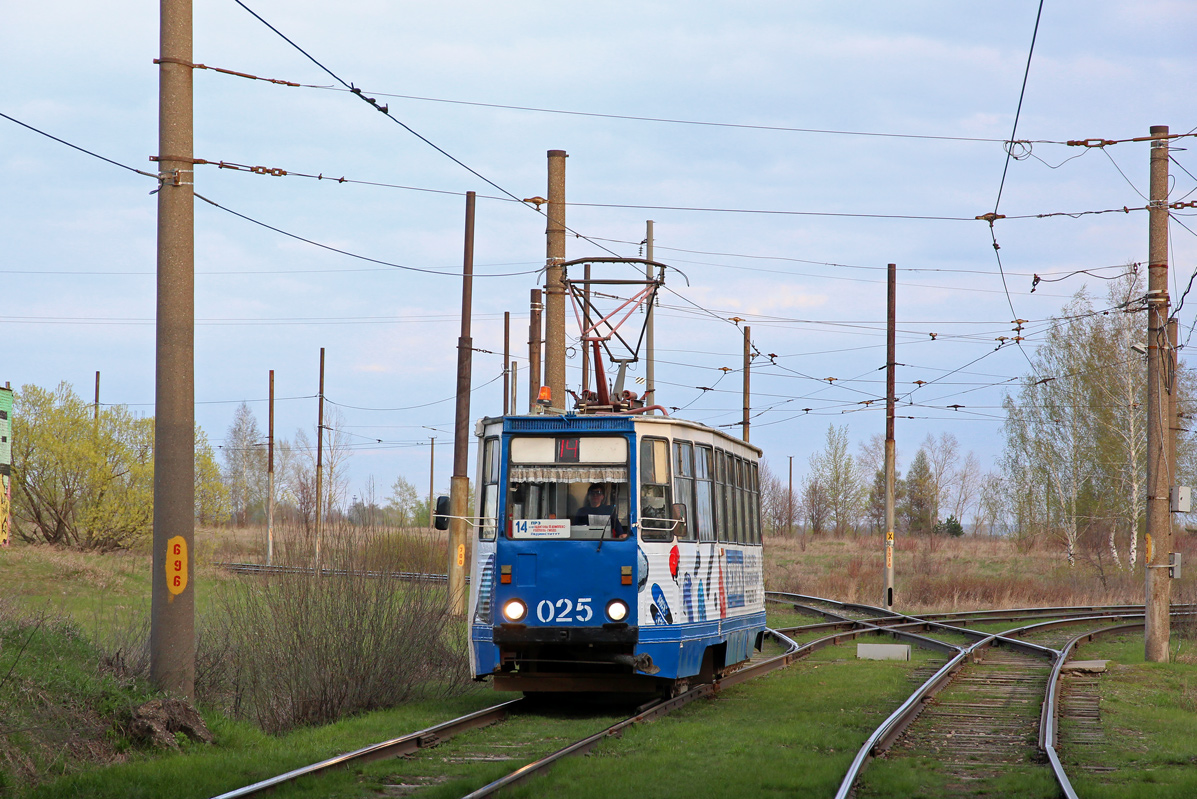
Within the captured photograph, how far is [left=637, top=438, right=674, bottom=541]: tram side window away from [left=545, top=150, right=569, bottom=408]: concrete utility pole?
433 centimetres

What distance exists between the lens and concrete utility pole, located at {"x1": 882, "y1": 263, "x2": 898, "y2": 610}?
31344 mm

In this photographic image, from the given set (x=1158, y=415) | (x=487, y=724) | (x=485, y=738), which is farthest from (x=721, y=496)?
(x=1158, y=415)

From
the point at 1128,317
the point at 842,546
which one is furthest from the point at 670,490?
the point at 842,546

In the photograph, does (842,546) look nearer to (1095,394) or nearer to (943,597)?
(1095,394)

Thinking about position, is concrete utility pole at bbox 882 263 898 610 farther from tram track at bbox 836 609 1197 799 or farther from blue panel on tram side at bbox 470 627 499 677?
blue panel on tram side at bbox 470 627 499 677

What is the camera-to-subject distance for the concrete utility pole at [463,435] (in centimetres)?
2191

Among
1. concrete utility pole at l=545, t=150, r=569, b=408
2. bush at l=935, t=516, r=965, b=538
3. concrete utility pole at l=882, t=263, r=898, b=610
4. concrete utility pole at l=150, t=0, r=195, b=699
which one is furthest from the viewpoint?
bush at l=935, t=516, r=965, b=538

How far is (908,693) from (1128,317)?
36.7m

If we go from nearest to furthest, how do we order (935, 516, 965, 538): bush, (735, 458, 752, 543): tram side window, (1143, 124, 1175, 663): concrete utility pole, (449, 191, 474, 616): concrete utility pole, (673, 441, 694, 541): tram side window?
(673, 441, 694, 541): tram side window, (735, 458, 752, 543): tram side window, (1143, 124, 1175, 663): concrete utility pole, (449, 191, 474, 616): concrete utility pole, (935, 516, 965, 538): bush

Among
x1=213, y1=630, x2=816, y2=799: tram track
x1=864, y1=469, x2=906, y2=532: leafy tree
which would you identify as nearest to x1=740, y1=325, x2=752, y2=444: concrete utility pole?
x1=213, y1=630, x2=816, y2=799: tram track

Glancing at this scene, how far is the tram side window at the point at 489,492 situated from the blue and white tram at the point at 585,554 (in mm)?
13

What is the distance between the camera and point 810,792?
8.84 meters

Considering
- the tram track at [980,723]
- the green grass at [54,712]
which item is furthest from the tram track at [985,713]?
the green grass at [54,712]

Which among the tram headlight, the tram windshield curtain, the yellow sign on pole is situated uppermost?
the tram windshield curtain
